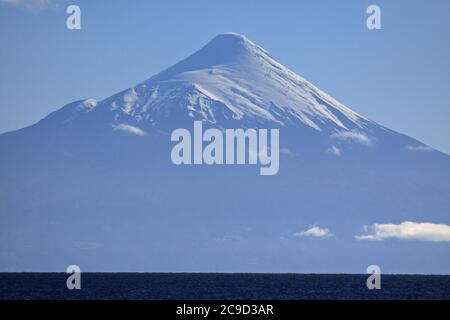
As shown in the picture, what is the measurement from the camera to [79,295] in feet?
404
